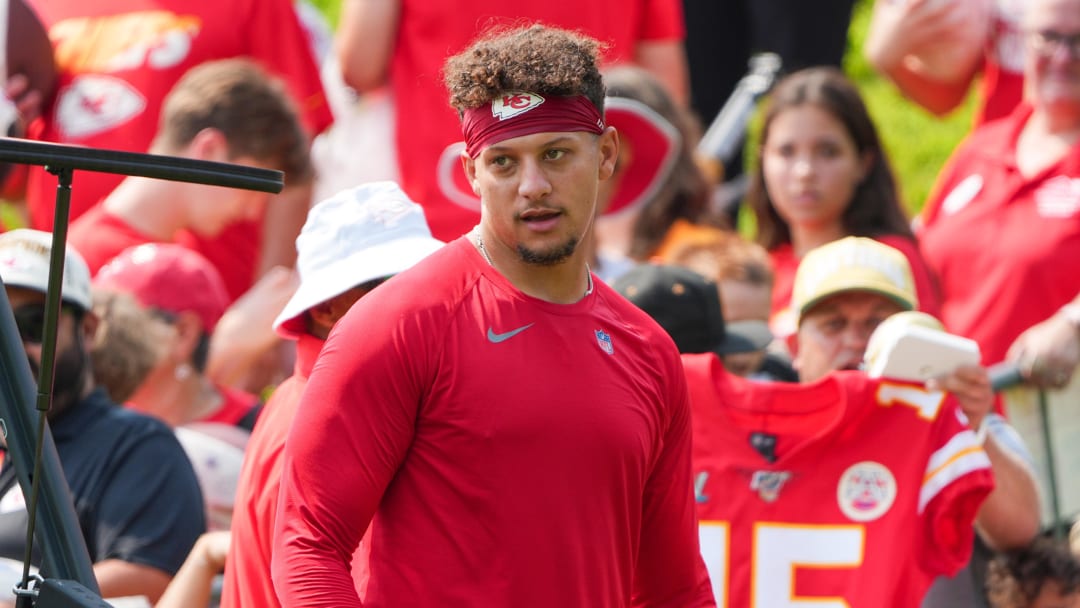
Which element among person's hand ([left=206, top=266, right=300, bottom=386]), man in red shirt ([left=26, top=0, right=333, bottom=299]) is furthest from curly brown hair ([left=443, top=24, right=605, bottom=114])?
man in red shirt ([left=26, top=0, right=333, bottom=299])

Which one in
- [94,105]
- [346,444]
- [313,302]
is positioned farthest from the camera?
[94,105]

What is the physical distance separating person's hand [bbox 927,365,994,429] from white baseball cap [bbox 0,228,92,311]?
2127 millimetres

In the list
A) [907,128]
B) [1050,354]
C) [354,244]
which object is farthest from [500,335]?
[907,128]

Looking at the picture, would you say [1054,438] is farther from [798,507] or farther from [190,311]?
[190,311]

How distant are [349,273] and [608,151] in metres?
0.79

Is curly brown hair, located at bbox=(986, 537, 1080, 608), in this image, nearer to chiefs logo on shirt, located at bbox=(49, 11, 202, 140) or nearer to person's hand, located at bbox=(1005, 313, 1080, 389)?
person's hand, located at bbox=(1005, 313, 1080, 389)

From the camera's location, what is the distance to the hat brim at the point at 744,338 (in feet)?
15.3

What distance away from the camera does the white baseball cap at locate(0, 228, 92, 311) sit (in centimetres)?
421

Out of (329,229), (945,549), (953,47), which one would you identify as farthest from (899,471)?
(953,47)

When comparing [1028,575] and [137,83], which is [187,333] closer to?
[137,83]

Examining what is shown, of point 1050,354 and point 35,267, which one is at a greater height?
point 35,267

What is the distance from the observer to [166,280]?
17.5 feet

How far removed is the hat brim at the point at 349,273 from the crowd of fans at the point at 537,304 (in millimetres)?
11

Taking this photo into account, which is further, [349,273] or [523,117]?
[349,273]
